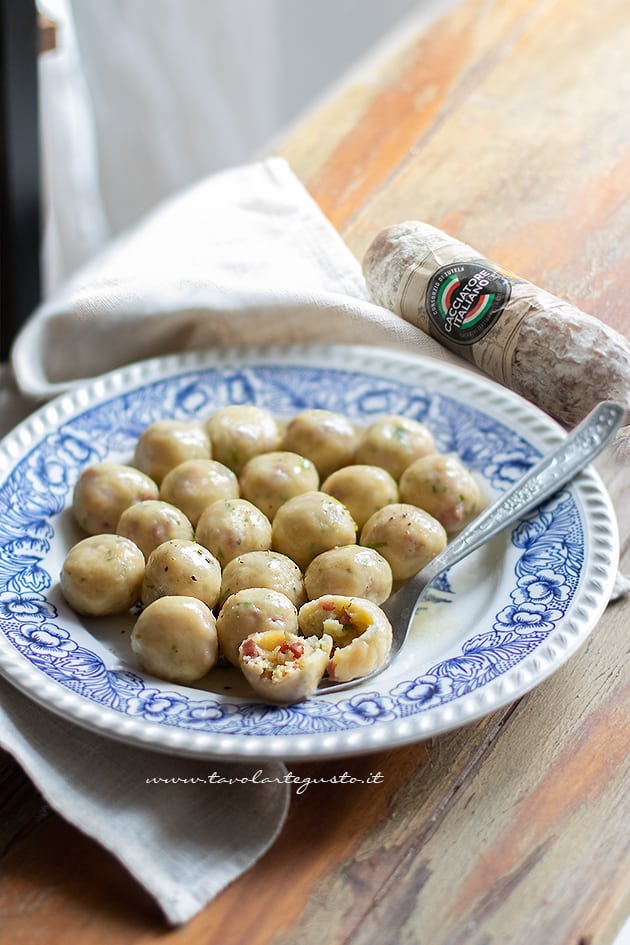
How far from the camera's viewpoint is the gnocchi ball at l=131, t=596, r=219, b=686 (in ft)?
2.69

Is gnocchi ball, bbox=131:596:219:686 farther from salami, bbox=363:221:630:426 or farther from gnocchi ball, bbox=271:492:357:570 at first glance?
salami, bbox=363:221:630:426

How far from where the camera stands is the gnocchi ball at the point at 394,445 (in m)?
1.04

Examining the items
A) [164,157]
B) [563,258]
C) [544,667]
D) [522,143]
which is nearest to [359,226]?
[563,258]

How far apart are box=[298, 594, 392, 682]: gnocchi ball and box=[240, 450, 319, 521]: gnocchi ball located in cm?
16

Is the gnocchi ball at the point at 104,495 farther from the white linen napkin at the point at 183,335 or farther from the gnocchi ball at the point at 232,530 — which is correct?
the white linen napkin at the point at 183,335

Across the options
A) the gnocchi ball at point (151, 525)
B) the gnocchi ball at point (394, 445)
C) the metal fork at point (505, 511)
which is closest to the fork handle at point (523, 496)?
the metal fork at point (505, 511)

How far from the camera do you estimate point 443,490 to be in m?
0.98

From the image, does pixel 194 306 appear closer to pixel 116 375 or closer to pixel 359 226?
pixel 116 375

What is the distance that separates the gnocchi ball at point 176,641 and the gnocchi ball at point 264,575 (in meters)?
0.05

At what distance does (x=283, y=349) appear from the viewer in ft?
3.86

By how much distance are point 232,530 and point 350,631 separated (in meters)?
0.15

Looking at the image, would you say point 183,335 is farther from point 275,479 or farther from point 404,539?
point 404,539

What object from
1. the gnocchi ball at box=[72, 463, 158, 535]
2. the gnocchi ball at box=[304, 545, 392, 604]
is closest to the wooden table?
the gnocchi ball at box=[304, 545, 392, 604]

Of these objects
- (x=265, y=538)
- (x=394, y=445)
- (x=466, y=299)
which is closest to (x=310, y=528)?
(x=265, y=538)
